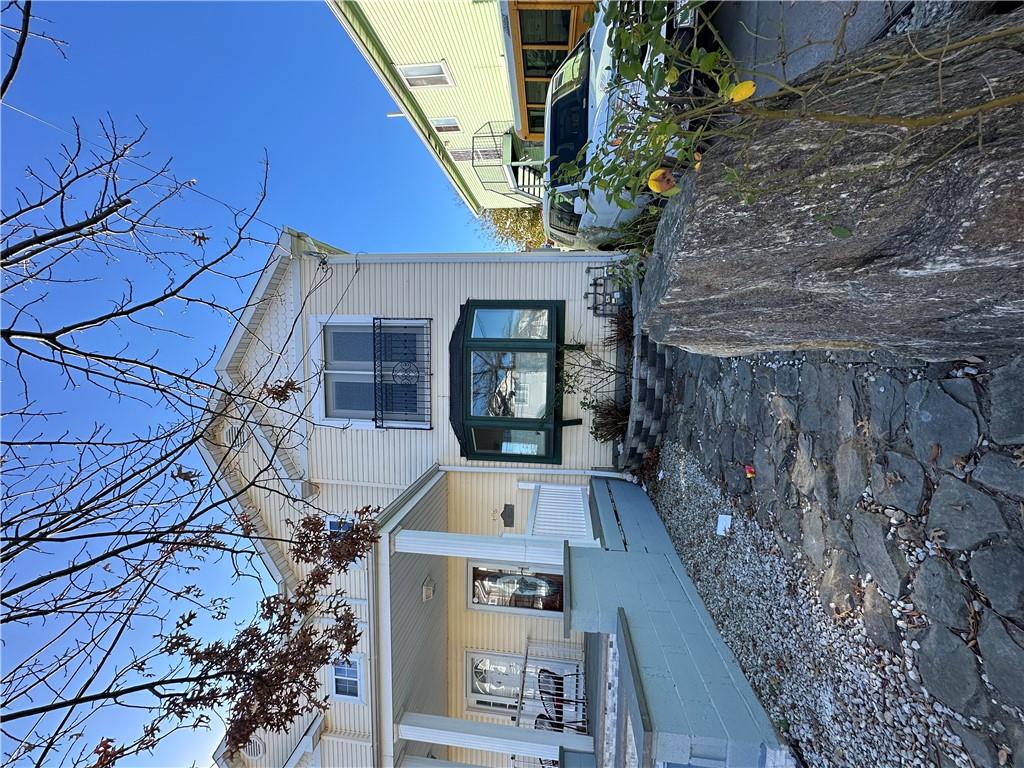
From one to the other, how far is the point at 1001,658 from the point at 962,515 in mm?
629

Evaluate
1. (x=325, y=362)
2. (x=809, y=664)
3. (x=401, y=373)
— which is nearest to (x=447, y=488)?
(x=401, y=373)

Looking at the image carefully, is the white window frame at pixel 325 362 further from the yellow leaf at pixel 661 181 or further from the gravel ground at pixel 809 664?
the yellow leaf at pixel 661 181

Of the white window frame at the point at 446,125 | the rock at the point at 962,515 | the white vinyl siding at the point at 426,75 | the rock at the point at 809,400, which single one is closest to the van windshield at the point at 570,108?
the white vinyl siding at the point at 426,75

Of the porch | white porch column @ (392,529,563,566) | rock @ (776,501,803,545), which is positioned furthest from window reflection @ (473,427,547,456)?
rock @ (776,501,803,545)

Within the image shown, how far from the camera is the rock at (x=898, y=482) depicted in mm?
2604

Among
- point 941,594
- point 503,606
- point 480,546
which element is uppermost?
point 941,594

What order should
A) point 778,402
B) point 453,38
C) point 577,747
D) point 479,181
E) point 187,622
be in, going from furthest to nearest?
point 479,181
point 453,38
point 577,747
point 778,402
point 187,622

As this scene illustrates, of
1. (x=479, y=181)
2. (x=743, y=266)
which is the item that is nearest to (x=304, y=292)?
(x=743, y=266)

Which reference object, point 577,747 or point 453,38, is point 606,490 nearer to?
point 577,747

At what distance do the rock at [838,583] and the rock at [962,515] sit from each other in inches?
26.6

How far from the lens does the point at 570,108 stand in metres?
7.32

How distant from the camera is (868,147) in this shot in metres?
1.95

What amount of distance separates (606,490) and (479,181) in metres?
11.8

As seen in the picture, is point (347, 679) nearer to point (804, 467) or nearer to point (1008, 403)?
point (804, 467)
